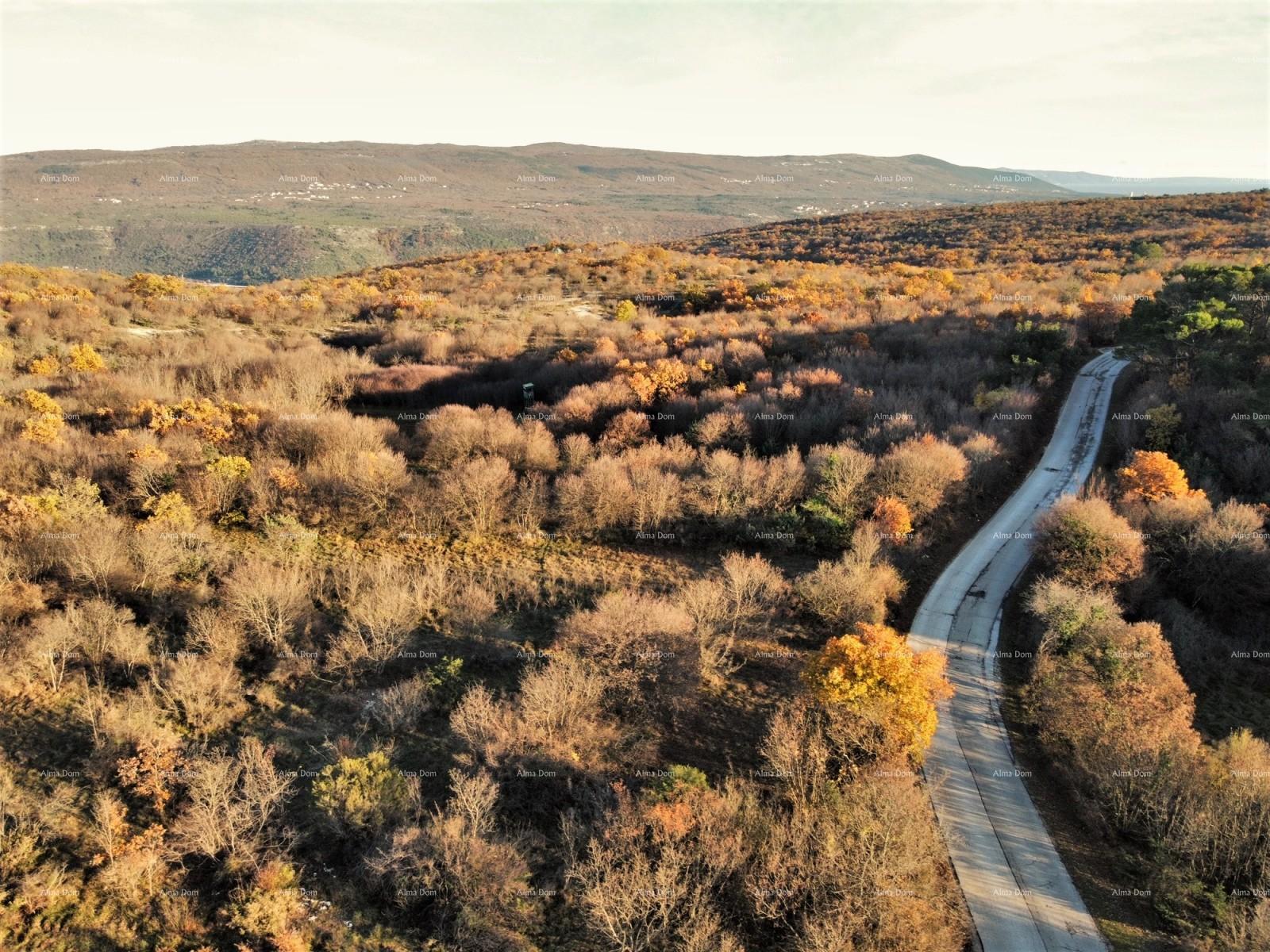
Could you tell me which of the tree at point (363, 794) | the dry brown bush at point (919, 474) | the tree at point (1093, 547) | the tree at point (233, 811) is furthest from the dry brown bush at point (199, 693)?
the tree at point (1093, 547)

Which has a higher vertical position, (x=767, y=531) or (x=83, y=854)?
(x=767, y=531)

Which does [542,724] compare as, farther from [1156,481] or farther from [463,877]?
[1156,481]

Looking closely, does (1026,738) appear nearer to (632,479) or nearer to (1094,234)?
(632,479)

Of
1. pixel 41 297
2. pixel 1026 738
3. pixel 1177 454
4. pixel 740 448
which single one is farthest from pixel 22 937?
pixel 41 297

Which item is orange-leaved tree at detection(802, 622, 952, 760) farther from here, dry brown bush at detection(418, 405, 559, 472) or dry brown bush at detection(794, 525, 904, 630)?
dry brown bush at detection(418, 405, 559, 472)

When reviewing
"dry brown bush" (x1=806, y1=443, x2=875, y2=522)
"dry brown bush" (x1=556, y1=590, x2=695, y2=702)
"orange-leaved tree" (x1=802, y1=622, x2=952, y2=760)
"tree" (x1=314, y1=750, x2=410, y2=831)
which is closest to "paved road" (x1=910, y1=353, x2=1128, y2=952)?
"orange-leaved tree" (x1=802, y1=622, x2=952, y2=760)

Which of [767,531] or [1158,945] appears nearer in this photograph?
[1158,945]

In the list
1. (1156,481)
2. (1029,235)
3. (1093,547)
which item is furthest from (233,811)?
(1029,235)
